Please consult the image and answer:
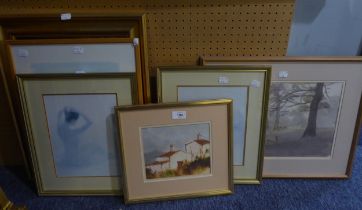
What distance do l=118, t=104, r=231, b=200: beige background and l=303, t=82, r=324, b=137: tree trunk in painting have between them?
43 centimetres

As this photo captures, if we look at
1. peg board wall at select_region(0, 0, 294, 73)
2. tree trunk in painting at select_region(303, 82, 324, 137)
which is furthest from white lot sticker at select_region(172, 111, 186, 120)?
tree trunk in painting at select_region(303, 82, 324, 137)

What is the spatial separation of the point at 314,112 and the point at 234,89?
17.0 inches

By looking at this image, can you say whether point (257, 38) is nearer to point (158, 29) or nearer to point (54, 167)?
point (158, 29)

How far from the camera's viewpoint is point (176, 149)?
55.3 inches

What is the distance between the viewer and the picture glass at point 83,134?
135cm

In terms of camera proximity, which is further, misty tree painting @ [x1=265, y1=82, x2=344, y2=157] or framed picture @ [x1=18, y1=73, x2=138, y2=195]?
misty tree painting @ [x1=265, y1=82, x2=344, y2=157]

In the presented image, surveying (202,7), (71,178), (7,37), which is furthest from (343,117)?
(7,37)

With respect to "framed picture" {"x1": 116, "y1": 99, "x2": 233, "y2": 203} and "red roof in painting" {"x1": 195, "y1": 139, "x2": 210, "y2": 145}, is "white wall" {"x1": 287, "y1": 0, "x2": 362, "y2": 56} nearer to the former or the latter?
"framed picture" {"x1": 116, "y1": 99, "x2": 233, "y2": 203}

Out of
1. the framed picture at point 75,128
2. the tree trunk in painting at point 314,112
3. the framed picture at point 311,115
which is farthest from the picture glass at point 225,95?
the tree trunk in painting at point 314,112

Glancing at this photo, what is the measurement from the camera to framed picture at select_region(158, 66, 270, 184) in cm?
135

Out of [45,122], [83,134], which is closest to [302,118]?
[83,134]

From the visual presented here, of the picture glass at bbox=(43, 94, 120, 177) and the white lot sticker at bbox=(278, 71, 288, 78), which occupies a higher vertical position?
the white lot sticker at bbox=(278, 71, 288, 78)

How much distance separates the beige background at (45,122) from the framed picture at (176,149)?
10 centimetres

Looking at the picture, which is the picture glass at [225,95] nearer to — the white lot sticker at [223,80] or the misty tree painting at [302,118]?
the white lot sticker at [223,80]
